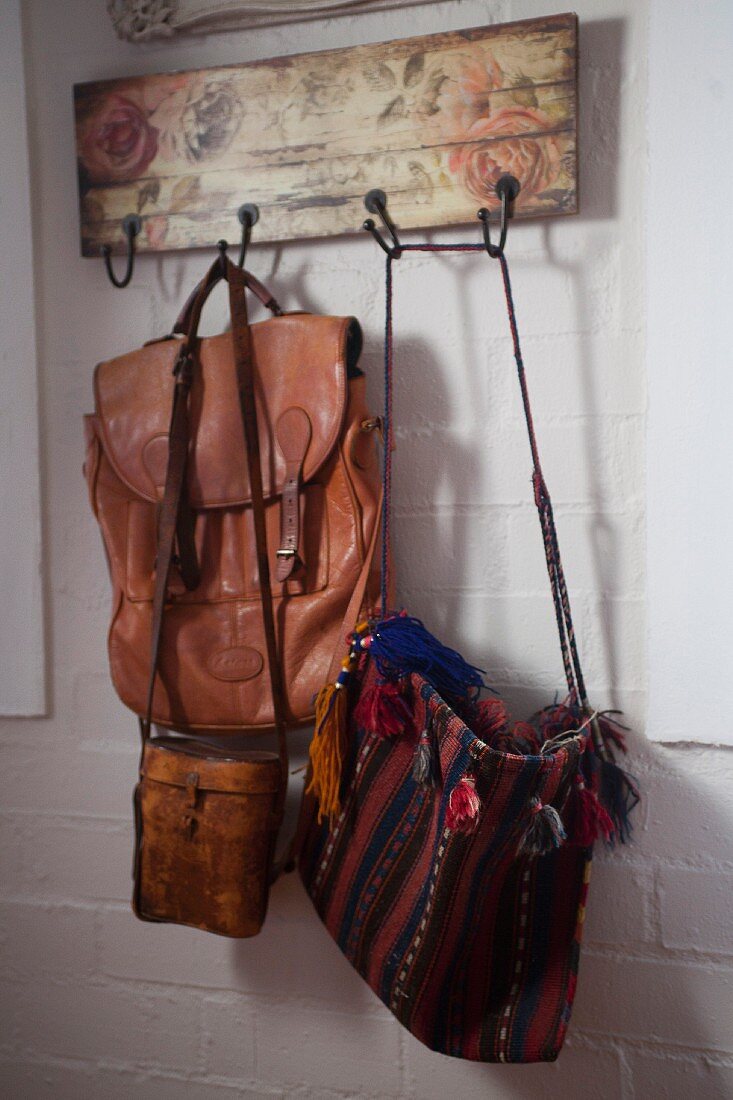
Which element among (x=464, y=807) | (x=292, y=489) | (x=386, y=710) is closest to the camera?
(x=464, y=807)

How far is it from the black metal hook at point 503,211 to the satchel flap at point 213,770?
73cm

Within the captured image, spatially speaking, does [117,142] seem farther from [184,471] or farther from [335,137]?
[184,471]

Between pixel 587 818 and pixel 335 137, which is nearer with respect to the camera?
pixel 587 818

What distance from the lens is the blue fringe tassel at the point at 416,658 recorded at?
3.42ft

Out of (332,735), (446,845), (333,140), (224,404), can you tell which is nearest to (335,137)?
(333,140)

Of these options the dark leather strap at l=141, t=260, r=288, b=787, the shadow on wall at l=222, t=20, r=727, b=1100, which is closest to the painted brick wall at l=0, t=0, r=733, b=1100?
the shadow on wall at l=222, t=20, r=727, b=1100

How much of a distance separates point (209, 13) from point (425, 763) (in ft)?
3.61

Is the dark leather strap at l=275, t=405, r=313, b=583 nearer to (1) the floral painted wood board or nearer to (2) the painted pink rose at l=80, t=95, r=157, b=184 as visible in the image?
(1) the floral painted wood board

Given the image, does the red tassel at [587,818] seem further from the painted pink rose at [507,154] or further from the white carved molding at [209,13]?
the white carved molding at [209,13]

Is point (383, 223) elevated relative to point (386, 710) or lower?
elevated

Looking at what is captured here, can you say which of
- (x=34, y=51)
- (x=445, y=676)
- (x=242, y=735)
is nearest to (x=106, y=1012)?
(x=242, y=735)

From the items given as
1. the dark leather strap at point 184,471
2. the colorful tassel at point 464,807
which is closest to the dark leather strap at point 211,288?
the dark leather strap at point 184,471

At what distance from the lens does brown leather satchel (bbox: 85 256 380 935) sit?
1.13 m

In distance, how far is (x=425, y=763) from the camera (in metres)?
0.98
